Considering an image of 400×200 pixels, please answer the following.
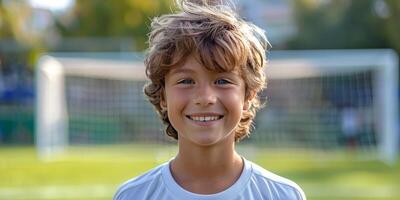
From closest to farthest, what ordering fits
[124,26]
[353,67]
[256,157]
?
1. [256,157]
2. [353,67]
3. [124,26]

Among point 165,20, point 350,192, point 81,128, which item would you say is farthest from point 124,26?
point 165,20

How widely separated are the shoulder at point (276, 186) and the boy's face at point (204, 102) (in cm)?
18

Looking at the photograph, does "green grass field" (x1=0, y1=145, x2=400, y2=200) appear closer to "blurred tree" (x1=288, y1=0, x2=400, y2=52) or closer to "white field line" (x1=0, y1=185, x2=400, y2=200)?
"white field line" (x1=0, y1=185, x2=400, y2=200)

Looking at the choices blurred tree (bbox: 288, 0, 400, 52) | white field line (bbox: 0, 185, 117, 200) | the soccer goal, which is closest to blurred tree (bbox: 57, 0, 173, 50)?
blurred tree (bbox: 288, 0, 400, 52)

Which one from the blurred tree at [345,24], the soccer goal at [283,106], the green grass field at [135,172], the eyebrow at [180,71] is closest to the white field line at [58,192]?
the green grass field at [135,172]

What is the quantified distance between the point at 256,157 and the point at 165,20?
18474 millimetres

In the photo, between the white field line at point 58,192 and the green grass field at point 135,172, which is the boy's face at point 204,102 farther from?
the white field line at point 58,192

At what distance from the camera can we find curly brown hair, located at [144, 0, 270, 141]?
9.55 feet

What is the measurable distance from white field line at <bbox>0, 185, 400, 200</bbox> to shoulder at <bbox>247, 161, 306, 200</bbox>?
34.9 ft

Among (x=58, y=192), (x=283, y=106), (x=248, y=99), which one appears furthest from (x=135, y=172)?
(x=248, y=99)

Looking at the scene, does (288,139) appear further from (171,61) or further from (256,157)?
(171,61)

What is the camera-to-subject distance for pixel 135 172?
17.9 meters

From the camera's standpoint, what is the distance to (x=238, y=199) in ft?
9.63

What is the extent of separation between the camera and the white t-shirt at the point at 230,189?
9.68 feet
